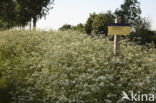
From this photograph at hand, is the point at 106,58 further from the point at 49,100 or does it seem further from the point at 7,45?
the point at 7,45

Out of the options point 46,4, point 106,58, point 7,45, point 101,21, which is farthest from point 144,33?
point 106,58

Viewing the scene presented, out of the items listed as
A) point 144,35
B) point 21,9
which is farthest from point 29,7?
point 144,35

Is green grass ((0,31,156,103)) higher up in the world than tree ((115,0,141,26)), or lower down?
lower down

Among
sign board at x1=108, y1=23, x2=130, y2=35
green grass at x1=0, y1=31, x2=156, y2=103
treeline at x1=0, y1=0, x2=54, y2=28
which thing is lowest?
green grass at x1=0, y1=31, x2=156, y2=103

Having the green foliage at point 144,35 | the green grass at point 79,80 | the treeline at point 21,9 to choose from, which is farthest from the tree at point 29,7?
the green grass at point 79,80

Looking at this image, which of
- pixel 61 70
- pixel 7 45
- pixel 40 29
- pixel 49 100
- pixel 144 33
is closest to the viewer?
pixel 49 100

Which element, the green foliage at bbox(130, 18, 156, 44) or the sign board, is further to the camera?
the green foliage at bbox(130, 18, 156, 44)

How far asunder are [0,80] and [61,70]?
6.60 feet

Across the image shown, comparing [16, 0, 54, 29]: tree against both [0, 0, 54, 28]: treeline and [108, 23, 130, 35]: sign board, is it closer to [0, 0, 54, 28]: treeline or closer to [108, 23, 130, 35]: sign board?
[0, 0, 54, 28]: treeline

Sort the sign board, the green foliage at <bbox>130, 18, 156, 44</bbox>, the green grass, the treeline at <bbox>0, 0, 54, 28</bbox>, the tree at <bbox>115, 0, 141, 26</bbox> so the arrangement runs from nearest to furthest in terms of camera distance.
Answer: the green grass → the sign board → the treeline at <bbox>0, 0, 54, 28</bbox> → the green foliage at <bbox>130, 18, 156, 44</bbox> → the tree at <bbox>115, 0, 141, 26</bbox>

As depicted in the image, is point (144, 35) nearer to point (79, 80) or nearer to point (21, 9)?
point (21, 9)

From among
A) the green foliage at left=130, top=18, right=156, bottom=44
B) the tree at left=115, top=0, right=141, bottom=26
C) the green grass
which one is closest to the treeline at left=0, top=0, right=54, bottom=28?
the green foliage at left=130, top=18, right=156, bottom=44

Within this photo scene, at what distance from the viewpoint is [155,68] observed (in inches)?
217

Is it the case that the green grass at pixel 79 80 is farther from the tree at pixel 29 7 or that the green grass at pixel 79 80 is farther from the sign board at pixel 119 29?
the tree at pixel 29 7
